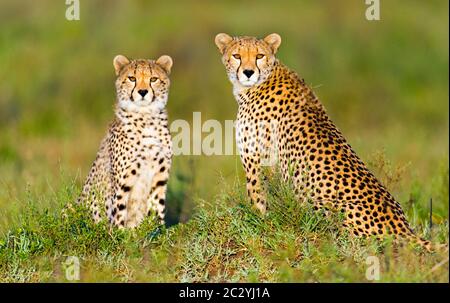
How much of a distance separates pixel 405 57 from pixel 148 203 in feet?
32.5

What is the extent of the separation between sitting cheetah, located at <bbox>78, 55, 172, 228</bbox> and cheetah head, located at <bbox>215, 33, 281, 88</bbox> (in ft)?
1.46

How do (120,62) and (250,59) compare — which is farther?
(120,62)

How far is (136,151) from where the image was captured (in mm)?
7281

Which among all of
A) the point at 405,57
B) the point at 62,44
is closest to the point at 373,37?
the point at 405,57

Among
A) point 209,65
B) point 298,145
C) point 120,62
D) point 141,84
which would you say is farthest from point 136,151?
point 209,65

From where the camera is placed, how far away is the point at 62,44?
15.7 m

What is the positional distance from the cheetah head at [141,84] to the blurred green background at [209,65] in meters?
3.51

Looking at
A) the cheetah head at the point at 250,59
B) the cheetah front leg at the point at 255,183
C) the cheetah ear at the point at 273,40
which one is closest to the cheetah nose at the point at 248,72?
the cheetah head at the point at 250,59

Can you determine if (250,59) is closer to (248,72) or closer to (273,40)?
(248,72)

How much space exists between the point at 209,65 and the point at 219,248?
31.7 ft

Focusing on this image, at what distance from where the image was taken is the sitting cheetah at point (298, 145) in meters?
6.51

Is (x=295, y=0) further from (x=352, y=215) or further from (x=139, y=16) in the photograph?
(x=352, y=215)

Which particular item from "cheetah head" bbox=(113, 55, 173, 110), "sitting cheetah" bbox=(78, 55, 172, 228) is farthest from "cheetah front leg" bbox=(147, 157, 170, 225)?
"cheetah head" bbox=(113, 55, 173, 110)

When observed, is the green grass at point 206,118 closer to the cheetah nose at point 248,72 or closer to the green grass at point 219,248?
the green grass at point 219,248
